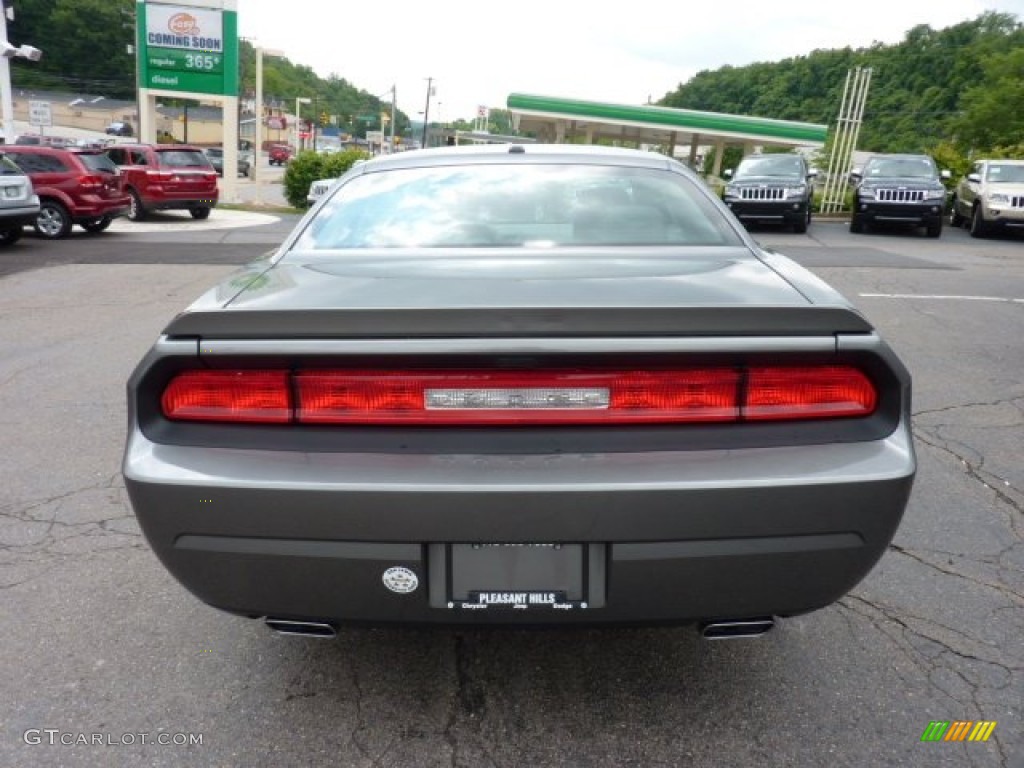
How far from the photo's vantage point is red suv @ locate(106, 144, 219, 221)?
18.9 m

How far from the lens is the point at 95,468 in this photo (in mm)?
4242

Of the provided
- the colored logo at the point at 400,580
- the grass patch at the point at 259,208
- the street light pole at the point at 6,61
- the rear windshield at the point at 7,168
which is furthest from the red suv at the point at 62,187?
the colored logo at the point at 400,580

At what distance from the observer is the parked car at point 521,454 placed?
6.35 ft

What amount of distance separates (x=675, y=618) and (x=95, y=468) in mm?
3318

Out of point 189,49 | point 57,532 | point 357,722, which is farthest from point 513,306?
point 189,49

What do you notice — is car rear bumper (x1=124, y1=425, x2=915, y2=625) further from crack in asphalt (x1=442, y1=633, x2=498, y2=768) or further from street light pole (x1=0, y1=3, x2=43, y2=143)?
street light pole (x1=0, y1=3, x2=43, y2=143)

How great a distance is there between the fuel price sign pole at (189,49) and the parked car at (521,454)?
25.4 m

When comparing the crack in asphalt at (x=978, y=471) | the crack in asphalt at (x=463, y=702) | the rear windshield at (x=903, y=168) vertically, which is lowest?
the crack in asphalt at (x=463, y=702)

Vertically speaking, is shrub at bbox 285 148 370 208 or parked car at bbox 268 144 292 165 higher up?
shrub at bbox 285 148 370 208

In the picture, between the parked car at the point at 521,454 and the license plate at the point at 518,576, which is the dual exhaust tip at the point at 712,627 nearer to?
the parked car at the point at 521,454

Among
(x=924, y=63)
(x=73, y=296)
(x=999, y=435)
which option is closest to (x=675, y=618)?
(x=999, y=435)

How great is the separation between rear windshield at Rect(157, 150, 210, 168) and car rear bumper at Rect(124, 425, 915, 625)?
1916cm

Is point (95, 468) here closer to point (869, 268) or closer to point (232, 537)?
point (232, 537)

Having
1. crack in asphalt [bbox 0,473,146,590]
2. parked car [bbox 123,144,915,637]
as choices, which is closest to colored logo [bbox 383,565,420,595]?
parked car [bbox 123,144,915,637]
